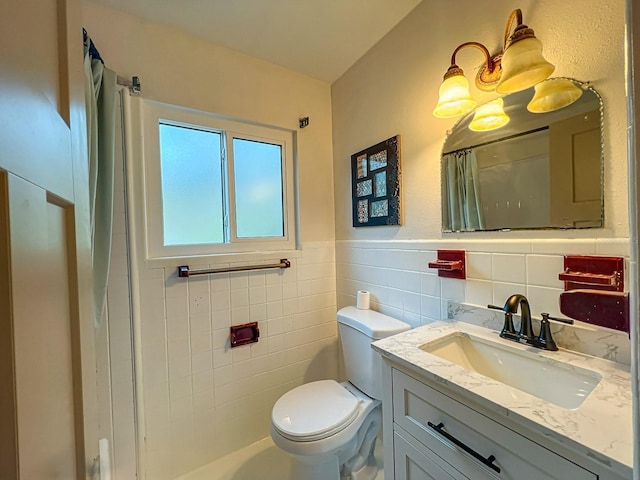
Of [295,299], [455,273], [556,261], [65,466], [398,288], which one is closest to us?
[65,466]

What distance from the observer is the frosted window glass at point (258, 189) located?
1731 mm

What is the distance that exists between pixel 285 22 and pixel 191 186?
99 cm

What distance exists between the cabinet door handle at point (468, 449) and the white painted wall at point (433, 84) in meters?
0.70

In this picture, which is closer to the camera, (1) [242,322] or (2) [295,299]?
(1) [242,322]

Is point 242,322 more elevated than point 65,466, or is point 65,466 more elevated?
point 65,466

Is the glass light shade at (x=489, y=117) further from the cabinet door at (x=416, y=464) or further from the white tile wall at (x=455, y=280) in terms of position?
the cabinet door at (x=416, y=464)

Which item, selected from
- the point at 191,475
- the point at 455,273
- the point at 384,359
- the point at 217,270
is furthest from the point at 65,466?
the point at 191,475

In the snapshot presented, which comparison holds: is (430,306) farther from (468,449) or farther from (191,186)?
(191,186)

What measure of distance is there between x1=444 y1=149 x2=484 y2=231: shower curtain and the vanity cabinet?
0.68m

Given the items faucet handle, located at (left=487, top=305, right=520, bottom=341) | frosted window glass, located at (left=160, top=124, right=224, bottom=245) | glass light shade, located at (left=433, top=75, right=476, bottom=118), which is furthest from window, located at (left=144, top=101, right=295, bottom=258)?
faucet handle, located at (left=487, top=305, right=520, bottom=341)

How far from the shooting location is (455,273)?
120 centimetres

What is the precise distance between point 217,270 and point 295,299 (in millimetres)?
553

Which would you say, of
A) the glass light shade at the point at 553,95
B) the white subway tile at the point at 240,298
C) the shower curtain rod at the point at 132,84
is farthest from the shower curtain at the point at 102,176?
the glass light shade at the point at 553,95

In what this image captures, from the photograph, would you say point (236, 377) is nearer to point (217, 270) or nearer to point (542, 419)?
point (217, 270)
